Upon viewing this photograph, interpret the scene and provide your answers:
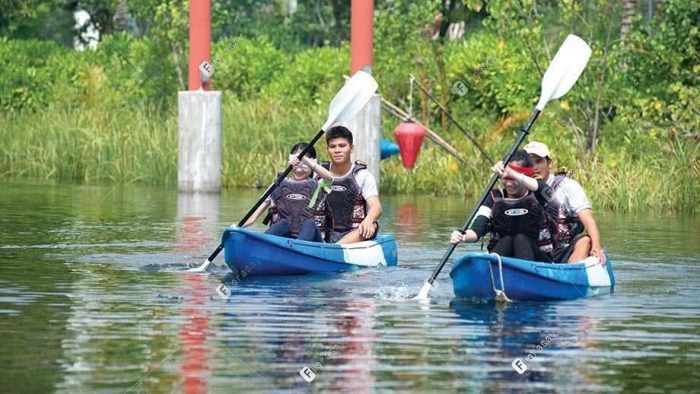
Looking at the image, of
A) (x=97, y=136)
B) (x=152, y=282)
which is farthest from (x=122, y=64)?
(x=152, y=282)

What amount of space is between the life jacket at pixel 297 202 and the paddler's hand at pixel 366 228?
0.38m

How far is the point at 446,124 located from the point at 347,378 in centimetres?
1941

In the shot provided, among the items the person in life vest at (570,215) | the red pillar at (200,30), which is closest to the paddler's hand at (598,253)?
the person in life vest at (570,215)

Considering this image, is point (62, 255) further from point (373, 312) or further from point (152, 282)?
point (373, 312)

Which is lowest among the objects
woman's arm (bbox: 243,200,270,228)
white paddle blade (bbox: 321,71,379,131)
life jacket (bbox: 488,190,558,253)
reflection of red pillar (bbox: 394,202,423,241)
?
reflection of red pillar (bbox: 394,202,423,241)

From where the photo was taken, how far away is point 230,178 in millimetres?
28969

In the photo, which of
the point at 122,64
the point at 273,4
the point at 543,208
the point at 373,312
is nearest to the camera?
the point at 373,312

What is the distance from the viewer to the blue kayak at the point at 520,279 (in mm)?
14703

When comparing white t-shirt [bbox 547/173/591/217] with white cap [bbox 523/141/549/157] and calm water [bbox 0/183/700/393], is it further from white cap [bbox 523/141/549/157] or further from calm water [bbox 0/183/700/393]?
calm water [bbox 0/183/700/393]

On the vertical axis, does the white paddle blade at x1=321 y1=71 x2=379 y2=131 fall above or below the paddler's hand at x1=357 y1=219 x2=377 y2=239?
above

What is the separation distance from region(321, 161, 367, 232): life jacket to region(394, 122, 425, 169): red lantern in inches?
344

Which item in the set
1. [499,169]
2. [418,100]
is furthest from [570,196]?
[418,100]

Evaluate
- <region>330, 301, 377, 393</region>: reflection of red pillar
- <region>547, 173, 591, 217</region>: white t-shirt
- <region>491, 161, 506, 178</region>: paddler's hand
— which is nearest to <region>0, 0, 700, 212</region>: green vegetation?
<region>547, 173, 591, 217</region>: white t-shirt

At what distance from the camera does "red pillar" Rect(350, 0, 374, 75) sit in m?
25.9
